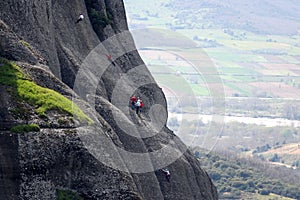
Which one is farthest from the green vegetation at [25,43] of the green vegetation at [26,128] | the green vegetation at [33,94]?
the green vegetation at [26,128]

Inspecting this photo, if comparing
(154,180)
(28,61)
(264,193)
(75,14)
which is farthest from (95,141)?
(264,193)

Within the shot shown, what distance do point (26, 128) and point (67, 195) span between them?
401cm

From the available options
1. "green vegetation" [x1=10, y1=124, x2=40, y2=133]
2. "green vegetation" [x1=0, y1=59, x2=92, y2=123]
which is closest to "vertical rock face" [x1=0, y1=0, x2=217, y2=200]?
"green vegetation" [x1=10, y1=124, x2=40, y2=133]

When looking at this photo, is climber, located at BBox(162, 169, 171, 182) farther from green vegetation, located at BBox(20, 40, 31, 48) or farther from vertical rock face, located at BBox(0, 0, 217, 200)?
green vegetation, located at BBox(20, 40, 31, 48)

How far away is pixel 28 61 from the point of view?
164 ft

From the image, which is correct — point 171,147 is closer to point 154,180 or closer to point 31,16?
point 154,180

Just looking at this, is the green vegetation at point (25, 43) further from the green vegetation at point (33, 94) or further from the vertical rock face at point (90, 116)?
the green vegetation at point (33, 94)

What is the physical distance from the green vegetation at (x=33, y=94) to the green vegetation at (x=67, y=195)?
13.8ft

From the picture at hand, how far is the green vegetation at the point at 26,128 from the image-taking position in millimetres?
44412

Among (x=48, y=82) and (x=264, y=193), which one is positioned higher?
(x=48, y=82)

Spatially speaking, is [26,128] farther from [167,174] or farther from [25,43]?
[167,174]

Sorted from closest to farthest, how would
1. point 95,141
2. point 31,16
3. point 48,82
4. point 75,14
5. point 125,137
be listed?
1. point 95,141
2. point 48,82
3. point 31,16
4. point 125,137
5. point 75,14

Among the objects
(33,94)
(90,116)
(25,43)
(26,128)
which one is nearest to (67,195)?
(26,128)

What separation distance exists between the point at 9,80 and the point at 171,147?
2506cm
